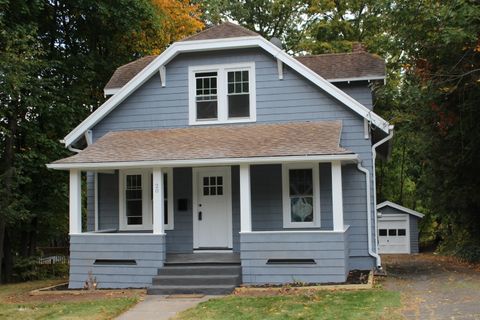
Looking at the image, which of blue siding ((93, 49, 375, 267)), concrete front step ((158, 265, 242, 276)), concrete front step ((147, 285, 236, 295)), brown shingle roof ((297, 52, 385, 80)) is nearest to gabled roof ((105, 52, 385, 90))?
brown shingle roof ((297, 52, 385, 80))

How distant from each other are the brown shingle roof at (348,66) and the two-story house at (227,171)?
6 centimetres

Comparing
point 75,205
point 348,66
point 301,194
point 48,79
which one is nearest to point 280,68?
point 348,66

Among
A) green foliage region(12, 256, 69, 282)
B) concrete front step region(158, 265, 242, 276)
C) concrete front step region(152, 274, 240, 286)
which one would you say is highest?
concrete front step region(158, 265, 242, 276)

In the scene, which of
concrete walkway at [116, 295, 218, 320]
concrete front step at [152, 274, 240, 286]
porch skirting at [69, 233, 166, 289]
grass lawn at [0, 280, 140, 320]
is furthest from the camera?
porch skirting at [69, 233, 166, 289]

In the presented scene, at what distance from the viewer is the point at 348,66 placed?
1612 centimetres

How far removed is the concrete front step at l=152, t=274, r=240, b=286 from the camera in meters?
12.2

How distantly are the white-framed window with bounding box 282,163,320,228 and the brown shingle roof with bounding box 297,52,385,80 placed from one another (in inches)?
124

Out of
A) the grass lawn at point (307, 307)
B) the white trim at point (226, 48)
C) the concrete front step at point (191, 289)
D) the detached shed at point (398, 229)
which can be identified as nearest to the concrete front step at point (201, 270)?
the concrete front step at point (191, 289)

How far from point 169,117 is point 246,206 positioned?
13.1 feet

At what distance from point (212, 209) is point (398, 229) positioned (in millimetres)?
18450

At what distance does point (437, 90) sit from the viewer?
14.2 m

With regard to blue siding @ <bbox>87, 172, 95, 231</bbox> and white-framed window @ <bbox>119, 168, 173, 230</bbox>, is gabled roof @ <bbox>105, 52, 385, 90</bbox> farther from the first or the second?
white-framed window @ <bbox>119, 168, 173, 230</bbox>

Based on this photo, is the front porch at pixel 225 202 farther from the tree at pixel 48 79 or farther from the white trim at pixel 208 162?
the tree at pixel 48 79

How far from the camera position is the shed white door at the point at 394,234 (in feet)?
98.5
